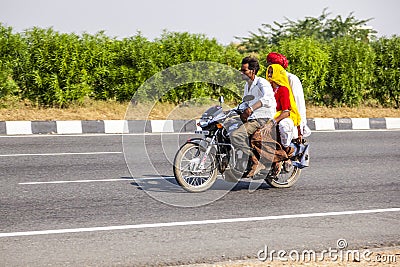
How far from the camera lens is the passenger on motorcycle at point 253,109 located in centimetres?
805

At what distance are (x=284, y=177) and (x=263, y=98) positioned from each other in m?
1.27

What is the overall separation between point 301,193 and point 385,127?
9193 millimetres

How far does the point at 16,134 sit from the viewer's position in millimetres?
13852

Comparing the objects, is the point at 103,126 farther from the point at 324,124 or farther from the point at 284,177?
the point at 284,177

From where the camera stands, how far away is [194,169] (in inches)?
315

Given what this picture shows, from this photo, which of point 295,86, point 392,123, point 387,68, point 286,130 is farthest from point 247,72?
point 387,68

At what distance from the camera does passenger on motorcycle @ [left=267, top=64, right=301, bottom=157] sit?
27.3 ft

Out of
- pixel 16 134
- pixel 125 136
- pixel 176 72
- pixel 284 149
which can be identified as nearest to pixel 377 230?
pixel 284 149

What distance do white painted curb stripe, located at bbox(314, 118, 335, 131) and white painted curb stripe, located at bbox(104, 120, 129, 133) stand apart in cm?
454

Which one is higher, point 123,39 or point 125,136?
point 123,39

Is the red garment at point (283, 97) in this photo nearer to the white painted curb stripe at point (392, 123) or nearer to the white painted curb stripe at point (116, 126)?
the white painted curb stripe at point (116, 126)

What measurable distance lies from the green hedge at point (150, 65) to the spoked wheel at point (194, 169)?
6479mm

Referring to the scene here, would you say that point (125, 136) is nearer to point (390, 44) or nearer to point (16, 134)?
point (16, 134)

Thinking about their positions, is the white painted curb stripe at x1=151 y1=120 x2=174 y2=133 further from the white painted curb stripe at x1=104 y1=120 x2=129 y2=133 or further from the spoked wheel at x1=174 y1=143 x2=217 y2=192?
the spoked wheel at x1=174 y1=143 x2=217 y2=192
